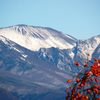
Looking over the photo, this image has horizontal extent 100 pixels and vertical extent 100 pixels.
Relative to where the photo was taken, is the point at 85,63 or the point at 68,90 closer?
the point at 68,90

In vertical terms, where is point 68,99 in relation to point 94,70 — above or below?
below

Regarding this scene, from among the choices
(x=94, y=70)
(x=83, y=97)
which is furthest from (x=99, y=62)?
(x=83, y=97)

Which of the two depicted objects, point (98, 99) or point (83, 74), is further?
Answer: point (83, 74)

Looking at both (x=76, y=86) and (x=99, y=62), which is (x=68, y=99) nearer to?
(x=76, y=86)

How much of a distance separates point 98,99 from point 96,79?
0.54m

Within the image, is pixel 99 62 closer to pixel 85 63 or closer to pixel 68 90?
pixel 85 63

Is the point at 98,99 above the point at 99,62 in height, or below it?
below

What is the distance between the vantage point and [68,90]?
11594mm

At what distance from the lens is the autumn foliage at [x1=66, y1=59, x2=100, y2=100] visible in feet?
39.4

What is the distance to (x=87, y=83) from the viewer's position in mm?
12195

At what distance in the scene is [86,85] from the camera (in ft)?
39.4

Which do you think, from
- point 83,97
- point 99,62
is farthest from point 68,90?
point 99,62

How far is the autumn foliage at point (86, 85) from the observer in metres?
12.0

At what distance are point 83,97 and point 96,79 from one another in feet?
2.11
